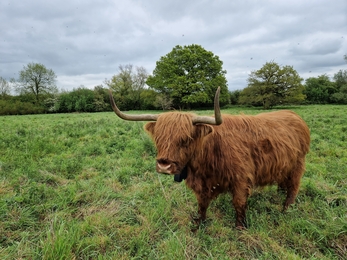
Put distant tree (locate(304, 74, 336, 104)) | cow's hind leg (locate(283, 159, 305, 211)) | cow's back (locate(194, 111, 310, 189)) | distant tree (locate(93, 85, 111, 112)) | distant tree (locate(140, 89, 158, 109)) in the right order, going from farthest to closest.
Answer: distant tree (locate(304, 74, 336, 104)) < distant tree (locate(140, 89, 158, 109)) < distant tree (locate(93, 85, 111, 112)) < cow's hind leg (locate(283, 159, 305, 211)) < cow's back (locate(194, 111, 310, 189))

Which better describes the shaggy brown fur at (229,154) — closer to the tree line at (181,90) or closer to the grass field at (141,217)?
the grass field at (141,217)

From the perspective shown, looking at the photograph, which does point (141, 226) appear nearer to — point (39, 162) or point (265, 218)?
point (265, 218)

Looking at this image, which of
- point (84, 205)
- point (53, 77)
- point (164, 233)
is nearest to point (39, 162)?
point (84, 205)

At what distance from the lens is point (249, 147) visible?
10.5ft

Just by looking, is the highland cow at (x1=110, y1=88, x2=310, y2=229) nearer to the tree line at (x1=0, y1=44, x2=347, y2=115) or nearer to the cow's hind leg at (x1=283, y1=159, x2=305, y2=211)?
the cow's hind leg at (x1=283, y1=159, x2=305, y2=211)

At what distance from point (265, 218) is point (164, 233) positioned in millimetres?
1552

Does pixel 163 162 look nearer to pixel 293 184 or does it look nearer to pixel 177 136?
pixel 177 136

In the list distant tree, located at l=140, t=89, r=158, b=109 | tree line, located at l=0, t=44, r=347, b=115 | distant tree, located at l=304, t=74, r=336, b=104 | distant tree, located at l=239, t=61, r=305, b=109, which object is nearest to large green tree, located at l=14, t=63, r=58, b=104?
tree line, located at l=0, t=44, r=347, b=115

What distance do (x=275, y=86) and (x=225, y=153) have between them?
3474 centimetres

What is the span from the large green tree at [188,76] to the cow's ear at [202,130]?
104ft

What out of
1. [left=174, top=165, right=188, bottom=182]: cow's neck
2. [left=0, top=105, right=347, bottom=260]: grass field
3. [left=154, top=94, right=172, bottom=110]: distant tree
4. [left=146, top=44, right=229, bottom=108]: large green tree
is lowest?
[left=0, top=105, right=347, bottom=260]: grass field

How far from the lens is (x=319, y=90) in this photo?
42812mm

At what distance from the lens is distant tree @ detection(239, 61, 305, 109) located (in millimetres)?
32750

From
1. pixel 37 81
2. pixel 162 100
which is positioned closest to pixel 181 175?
pixel 162 100
